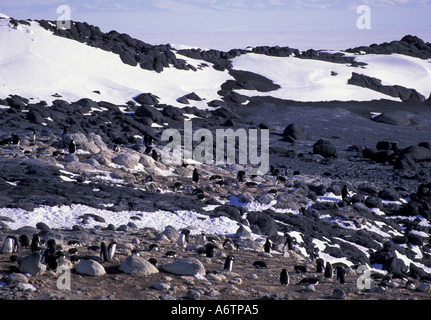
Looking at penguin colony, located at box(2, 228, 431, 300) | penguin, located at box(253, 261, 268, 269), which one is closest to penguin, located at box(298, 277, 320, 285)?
penguin colony, located at box(2, 228, 431, 300)

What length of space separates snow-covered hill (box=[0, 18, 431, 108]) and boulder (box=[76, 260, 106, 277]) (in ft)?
77.1

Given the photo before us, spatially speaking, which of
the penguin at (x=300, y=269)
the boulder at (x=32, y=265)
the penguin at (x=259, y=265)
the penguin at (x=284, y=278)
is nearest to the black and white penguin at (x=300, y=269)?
the penguin at (x=300, y=269)

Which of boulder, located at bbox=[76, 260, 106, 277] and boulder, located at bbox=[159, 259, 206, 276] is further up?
boulder, located at bbox=[76, 260, 106, 277]

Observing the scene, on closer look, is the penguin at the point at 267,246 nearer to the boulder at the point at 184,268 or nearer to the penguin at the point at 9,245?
the boulder at the point at 184,268

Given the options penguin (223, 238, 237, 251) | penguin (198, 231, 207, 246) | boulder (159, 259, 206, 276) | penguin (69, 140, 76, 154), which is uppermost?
penguin (69, 140, 76, 154)

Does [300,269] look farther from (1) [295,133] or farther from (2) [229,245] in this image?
(1) [295,133]

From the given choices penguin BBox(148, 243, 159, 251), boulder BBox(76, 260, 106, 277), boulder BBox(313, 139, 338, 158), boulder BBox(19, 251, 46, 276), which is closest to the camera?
boulder BBox(19, 251, 46, 276)

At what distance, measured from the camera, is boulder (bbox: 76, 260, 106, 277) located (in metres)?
7.73

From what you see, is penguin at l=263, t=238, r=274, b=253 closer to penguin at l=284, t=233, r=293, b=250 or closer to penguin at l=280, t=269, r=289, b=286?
penguin at l=284, t=233, r=293, b=250

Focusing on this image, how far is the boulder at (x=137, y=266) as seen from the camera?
797 cm

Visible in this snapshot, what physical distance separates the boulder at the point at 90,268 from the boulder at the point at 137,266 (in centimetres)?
35

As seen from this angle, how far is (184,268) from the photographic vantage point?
8203mm

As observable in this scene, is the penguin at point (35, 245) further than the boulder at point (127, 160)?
No
